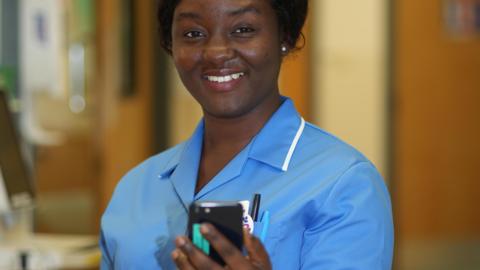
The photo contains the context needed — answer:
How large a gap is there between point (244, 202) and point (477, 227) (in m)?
4.33

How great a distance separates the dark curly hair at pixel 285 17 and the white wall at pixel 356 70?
3362 mm

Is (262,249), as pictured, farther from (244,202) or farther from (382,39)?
(382,39)

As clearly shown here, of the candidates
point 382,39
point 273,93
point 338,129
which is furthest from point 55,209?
point 273,93

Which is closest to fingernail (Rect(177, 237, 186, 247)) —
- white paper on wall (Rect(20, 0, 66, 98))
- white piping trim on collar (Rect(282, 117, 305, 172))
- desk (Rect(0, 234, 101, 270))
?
white piping trim on collar (Rect(282, 117, 305, 172))

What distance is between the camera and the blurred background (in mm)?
4289

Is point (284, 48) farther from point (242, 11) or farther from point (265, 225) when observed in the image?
point (265, 225)

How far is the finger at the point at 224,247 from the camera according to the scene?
0.98 m

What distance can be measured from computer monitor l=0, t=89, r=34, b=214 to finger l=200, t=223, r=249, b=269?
1.49m

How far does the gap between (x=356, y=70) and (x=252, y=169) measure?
144 inches

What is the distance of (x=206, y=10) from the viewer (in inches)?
48.5

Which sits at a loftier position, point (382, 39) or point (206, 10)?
point (206, 10)

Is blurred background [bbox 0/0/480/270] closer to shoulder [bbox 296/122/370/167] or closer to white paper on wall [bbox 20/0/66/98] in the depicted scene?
white paper on wall [bbox 20/0/66/98]

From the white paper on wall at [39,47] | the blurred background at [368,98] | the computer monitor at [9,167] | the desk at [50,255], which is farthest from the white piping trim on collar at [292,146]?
the blurred background at [368,98]

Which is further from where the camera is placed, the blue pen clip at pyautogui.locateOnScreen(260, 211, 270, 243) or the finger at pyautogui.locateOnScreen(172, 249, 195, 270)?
the blue pen clip at pyautogui.locateOnScreen(260, 211, 270, 243)
